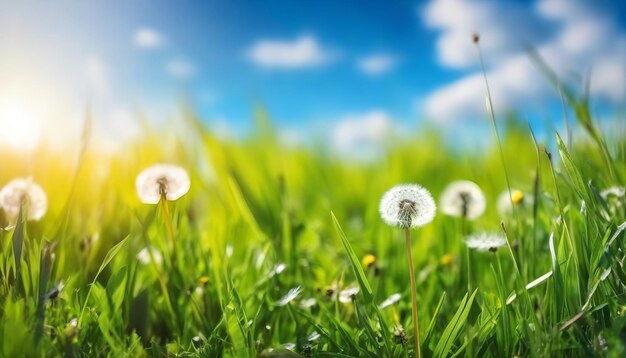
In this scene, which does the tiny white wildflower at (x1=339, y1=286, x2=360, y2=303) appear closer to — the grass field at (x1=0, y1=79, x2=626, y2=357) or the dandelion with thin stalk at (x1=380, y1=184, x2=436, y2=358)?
the grass field at (x1=0, y1=79, x2=626, y2=357)

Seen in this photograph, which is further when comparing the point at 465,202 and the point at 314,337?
the point at 465,202

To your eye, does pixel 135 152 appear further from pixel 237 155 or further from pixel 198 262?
pixel 198 262

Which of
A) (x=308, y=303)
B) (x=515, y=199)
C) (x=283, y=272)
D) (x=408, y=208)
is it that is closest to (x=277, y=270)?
(x=308, y=303)

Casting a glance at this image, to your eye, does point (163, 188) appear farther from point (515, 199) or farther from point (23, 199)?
point (515, 199)

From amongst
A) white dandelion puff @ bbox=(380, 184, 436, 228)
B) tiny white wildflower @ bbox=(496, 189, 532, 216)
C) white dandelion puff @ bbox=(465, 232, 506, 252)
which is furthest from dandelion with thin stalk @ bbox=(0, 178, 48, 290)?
tiny white wildflower @ bbox=(496, 189, 532, 216)

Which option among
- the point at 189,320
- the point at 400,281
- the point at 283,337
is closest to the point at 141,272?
the point at 189,320
